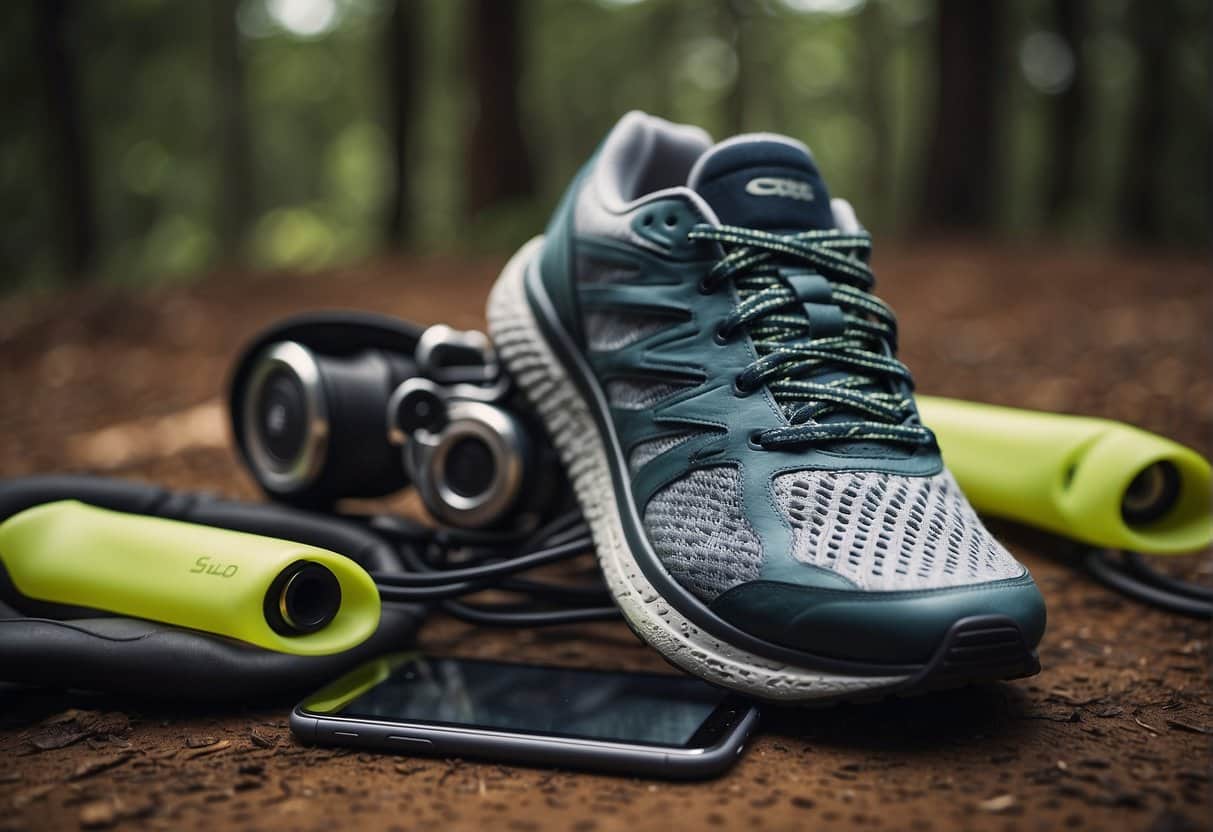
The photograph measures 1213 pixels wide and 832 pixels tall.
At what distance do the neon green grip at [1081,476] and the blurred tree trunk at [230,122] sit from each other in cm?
930

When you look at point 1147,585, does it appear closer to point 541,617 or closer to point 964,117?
point 541,617

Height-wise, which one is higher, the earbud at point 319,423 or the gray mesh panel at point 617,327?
the gray mesh panel at point 617,327

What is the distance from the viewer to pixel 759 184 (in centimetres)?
149

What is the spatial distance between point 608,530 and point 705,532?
219mm

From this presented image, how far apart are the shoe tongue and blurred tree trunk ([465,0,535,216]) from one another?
5.64 meters

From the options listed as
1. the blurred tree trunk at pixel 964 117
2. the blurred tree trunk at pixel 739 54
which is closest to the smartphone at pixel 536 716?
the blurred tree trunk at pixel 964 117

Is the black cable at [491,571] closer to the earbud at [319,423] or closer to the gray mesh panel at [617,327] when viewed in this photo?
the earbud at [319,423]

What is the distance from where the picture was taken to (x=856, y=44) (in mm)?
18484

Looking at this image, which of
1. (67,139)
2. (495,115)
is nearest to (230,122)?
(67,139)

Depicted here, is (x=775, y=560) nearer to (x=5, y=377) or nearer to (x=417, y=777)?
(x=417, y=777)

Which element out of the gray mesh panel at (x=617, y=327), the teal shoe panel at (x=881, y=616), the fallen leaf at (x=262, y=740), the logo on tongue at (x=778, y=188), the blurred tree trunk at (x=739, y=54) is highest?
the blurred tree trunk at (x=739, y=54)

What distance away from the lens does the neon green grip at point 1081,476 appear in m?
1.61

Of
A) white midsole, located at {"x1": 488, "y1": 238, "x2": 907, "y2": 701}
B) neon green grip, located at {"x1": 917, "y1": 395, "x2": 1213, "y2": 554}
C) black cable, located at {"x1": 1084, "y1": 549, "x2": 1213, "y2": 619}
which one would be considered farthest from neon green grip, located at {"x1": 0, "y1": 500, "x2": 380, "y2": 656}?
black cable, located at {"x1": 1084, "y1": 549, "x2": 1213, "y2": 619}

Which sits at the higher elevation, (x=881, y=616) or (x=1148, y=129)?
(x=1148, y=129)
